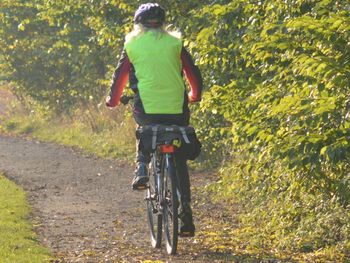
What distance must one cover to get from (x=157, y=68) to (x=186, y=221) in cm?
136

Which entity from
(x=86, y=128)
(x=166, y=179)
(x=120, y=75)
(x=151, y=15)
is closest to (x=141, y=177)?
(x=166, y=179)

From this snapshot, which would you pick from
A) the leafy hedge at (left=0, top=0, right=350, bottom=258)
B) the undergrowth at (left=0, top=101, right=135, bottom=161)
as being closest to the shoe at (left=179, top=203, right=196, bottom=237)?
the leafy hedge at (left=0, top=0, right=350, bottom=258)

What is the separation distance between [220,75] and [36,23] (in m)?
15.4

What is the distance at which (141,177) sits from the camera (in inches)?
317

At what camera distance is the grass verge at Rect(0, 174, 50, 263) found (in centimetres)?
813

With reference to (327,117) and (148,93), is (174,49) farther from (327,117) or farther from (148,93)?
(327,117)

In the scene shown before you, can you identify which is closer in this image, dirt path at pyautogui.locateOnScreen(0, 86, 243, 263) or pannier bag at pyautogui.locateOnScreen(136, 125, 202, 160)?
pannier bag at pyautogui.locateOnScreen(136, 125, 202, 160)

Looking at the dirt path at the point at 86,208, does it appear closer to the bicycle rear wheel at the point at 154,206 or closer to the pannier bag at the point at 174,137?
the bicycle rear wheel at the point at 154,206

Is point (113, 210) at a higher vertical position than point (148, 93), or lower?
lower

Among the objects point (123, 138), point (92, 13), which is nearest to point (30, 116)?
point (123, 138)

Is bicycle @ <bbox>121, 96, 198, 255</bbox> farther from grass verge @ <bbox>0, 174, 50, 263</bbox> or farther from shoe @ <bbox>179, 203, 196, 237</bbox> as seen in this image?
grass verge @ <bbox>0, 174, 50, 263</bbox>

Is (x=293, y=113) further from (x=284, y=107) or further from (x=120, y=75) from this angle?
(x=120, y=75)

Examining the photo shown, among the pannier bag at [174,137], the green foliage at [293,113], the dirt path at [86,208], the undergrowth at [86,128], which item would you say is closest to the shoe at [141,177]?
the pannier bag at [174,137]

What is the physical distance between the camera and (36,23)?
25953mm
